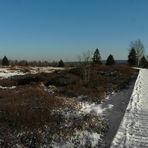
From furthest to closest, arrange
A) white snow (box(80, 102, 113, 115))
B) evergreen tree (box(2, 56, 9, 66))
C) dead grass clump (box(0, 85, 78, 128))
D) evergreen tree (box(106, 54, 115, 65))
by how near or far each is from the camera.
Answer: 1. evergreen tree (box(2, 56, 9, 66))
2. evergreen tree (box(106, 54, 115, 65))
3. white snow (box(80, 102, 113, 115))
4. dead grass clump (box(0, 85, 78, 128))

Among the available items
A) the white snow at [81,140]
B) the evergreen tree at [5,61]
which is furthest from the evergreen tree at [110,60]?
the white snow at [81,140]

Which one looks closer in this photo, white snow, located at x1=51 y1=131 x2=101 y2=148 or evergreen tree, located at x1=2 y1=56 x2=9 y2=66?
white snow, located at x1=51 y1=131 x2=101 y2=148

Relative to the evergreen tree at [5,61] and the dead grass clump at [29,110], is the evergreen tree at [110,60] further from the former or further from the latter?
the dead grass clump at [29,110]

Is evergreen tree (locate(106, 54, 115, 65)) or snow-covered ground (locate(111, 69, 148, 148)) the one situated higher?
evergreen tree (locate(106, 54, 115, 65))

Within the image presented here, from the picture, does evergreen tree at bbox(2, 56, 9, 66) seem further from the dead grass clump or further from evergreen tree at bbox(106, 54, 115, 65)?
the dead grass clump

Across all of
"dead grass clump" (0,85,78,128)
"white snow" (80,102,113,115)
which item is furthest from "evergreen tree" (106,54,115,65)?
"dead grass clump" (0,85,78,128)

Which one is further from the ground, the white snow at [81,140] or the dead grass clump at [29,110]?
the dead grass clump at [29,110]

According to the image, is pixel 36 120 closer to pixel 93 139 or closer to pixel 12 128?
pixel 12 128

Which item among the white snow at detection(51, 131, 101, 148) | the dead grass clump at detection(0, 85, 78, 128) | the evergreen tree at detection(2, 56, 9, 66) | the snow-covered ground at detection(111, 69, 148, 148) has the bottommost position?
the white snow at detection(51, 131, 101, 148)

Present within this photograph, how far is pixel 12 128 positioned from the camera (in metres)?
8.34

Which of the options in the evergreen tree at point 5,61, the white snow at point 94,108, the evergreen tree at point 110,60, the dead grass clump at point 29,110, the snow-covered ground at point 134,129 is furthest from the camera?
the evergreen tree at point 5,61

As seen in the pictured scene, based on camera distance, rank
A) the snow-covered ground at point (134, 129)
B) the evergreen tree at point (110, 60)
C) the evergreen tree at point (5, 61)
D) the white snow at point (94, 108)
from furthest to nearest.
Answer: the evergreen tree at point (5, 61) < the evergreen tree at point (110, 60) < the white snow at point (94, 108) < the snow-covered ground at point (134, 129)

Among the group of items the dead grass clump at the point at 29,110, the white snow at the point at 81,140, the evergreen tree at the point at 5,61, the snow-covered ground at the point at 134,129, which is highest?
the evergreen tree at the point at 5,61

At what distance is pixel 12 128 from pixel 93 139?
2.42 m
